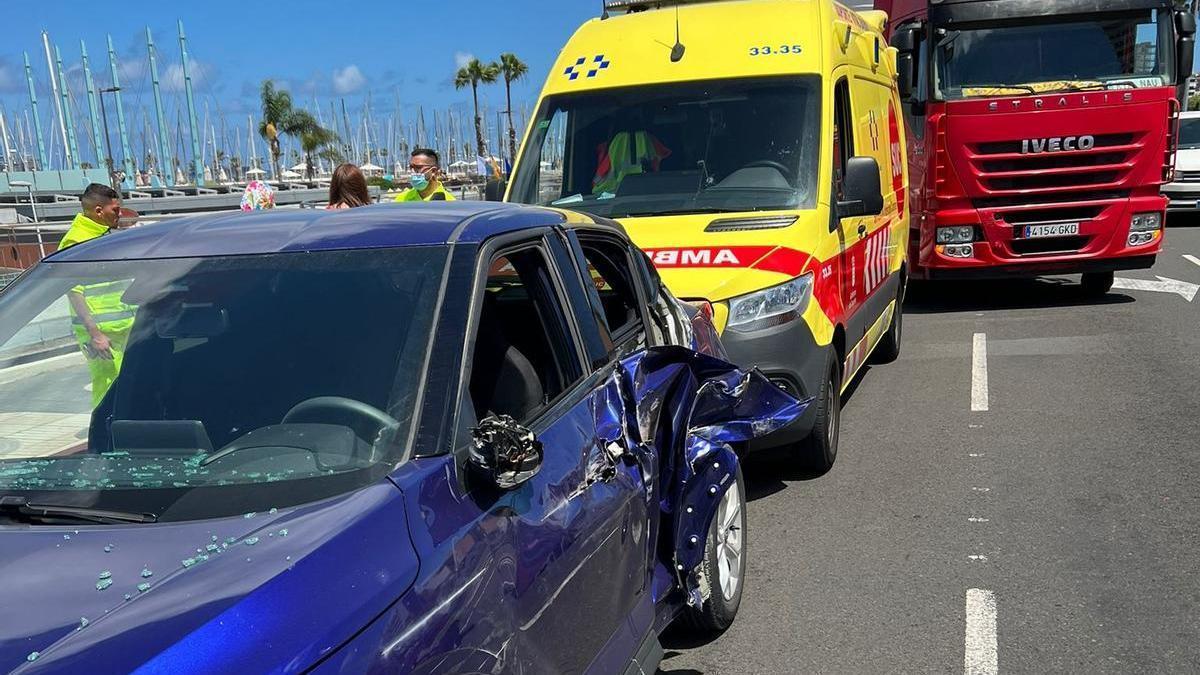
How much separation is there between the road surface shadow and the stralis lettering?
23.6ft

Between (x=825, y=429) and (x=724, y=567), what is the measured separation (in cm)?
204

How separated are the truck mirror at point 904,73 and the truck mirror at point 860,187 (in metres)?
5.68

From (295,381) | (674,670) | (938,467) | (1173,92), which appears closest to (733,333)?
(938,467)

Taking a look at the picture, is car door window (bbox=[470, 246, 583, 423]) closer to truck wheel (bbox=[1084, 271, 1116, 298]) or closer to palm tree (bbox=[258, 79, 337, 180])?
truck wheel (bbox=[1084, 271, 1116, 298])

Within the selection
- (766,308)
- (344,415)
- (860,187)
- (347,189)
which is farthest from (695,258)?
(344,415)

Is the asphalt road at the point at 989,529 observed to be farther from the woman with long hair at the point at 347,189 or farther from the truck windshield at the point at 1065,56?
the truck windshield at the point at 1065,56

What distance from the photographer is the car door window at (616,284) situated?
391 cm

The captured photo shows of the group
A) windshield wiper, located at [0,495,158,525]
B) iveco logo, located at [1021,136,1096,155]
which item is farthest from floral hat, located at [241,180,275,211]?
iveco logo, located at [1021,136,1096,155]

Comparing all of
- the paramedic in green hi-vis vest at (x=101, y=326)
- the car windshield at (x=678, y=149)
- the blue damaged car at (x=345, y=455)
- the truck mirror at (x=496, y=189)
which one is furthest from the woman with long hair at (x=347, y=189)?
the paramedic in green hi-vis vest at (x=101, y=326)

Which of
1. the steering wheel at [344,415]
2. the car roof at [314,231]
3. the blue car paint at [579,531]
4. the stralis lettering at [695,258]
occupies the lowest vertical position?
the blue car paint at [579,531]

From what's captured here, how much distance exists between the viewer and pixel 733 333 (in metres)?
5.60

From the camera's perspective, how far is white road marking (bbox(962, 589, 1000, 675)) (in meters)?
3.84

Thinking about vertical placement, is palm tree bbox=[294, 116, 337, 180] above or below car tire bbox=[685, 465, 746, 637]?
above

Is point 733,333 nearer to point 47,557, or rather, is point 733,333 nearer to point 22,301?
point 22,301
